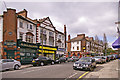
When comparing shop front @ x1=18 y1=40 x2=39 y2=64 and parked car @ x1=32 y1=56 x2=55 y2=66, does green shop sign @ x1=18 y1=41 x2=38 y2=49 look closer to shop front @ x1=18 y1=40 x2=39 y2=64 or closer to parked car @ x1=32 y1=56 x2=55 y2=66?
shop front @ x1=18 y1=40 x2=39 y2=64

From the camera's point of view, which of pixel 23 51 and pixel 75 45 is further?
pixel 75 45

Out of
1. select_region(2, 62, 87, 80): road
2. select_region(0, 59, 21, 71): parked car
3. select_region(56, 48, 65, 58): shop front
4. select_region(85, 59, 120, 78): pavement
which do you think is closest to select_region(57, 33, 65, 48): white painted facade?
select_region(56, 48, 65, 58): shop front

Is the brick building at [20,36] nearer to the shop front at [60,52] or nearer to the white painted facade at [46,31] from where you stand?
the white painted facade at [46,31]

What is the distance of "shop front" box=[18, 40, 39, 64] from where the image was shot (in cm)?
2398

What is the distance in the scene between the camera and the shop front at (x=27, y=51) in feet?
78.7

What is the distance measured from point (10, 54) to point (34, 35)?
741 centimetres

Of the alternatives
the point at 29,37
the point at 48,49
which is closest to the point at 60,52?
the point at 48,49

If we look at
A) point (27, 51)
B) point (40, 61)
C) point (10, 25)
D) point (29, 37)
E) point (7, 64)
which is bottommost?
point (40, 61)

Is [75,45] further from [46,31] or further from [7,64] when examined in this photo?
[7,64]

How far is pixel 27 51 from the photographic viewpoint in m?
25.7

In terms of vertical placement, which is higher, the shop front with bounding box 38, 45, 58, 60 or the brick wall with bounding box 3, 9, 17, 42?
the brick wall with bounding box 3, 9, 17, 42

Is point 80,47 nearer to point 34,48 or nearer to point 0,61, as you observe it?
point 34,48

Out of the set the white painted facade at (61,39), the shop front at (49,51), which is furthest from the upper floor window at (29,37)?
the white painted facade at (61,39)

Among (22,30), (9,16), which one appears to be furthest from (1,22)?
(22,30)
